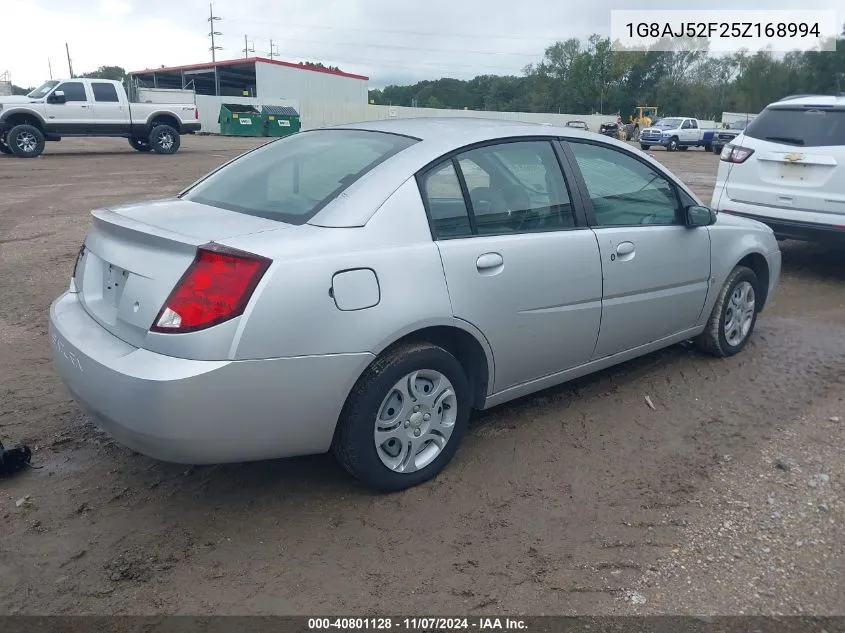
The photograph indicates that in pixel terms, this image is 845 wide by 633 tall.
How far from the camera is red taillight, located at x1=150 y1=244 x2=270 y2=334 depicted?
8.41 feet

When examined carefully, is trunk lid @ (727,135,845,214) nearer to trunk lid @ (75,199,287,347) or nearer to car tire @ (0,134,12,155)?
trunk lid @ (75,199,287,347)

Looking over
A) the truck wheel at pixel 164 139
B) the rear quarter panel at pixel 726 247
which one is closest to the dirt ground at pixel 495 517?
the rear quarter panel at pixel 726 247

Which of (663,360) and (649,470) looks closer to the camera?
(649,470)

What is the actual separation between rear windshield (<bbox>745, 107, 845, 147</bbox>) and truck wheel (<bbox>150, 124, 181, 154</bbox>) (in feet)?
61.1

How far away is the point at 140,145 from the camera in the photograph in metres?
22.9

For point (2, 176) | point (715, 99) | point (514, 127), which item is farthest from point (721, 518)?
point (715, 99)

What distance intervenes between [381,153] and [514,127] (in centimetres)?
84

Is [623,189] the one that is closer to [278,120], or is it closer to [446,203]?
[446,203]

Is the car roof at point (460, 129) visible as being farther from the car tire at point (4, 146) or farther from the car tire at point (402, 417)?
the car tire at point (4, 146)

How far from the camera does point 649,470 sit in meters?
3.43

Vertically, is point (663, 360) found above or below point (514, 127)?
below

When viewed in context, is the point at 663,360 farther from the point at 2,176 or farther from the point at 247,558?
the point at 2,176

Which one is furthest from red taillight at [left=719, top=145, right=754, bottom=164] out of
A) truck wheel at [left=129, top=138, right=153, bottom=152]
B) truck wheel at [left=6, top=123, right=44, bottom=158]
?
truck wheel at [left=129, top=138, right=153, bottom=152]

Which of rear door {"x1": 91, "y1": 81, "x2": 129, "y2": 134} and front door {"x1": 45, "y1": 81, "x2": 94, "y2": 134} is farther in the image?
rear door {"x1": 91, "y1": 81, "x2": 129, "y2": 134}
